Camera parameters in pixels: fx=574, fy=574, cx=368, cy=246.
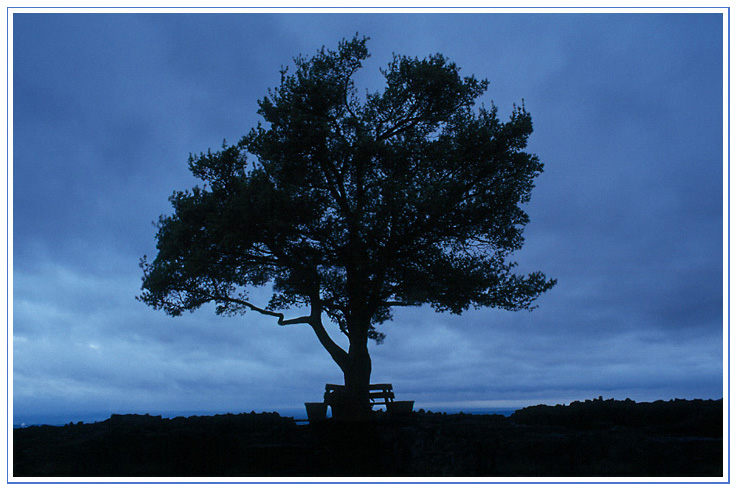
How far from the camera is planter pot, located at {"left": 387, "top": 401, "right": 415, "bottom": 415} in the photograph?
20.8 meters

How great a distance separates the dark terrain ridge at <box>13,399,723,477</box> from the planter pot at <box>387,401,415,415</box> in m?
2.05

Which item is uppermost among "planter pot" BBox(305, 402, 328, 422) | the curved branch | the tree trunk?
the curved branch

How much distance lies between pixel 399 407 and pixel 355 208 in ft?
25.0

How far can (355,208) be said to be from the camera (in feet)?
72.0
